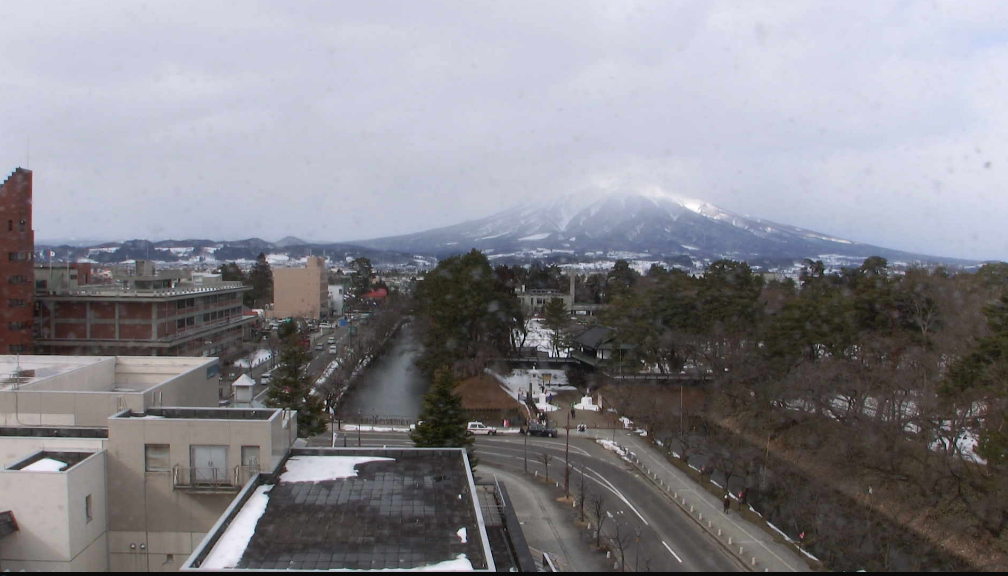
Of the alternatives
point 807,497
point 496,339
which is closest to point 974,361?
point 807,497

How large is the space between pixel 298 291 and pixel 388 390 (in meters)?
12.2

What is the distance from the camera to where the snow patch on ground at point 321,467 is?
4051mm

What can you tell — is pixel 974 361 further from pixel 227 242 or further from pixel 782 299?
pixel 227 242

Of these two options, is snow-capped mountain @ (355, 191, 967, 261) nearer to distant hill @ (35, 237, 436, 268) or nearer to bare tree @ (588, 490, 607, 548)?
distant hill @ (35, 237, 436, 268)

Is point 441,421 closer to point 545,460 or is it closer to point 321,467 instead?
point 545,460

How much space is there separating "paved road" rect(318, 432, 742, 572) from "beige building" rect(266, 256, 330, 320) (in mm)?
15996

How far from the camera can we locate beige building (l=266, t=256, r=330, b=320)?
84.4ft

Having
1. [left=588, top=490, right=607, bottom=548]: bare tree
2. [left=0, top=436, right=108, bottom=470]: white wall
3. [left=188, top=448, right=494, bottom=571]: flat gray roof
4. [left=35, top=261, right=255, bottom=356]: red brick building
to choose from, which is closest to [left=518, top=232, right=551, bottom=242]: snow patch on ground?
[left=35, top=261, right=255, bottom=356]: red brick building

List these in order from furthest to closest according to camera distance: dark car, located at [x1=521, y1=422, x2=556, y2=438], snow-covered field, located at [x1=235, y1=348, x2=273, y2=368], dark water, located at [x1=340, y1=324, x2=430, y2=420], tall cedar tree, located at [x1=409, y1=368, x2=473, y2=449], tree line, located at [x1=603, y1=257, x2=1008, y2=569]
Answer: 1. snow-covered field, located at [x1=235, y1=348, x2=273, y2=368]
2. dark water, located at [x1=340, y1=324, x2=430, y2=420]
3. dark car, located at [x1=521, y1=422, x2=556, y2=438]
4. tall cedar tree, located at [x1=409, y1=368, x2=473, y2=449]
5. tree line, located at [x1=603, y1=257, x2=1008, y2=569]

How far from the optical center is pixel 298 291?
2581 cm

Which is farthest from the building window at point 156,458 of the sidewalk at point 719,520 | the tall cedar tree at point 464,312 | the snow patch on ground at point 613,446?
the tall cedar tree at point 464,312

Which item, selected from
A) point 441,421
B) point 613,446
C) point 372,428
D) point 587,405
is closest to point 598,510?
point 441,421

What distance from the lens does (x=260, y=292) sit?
29.5 metres

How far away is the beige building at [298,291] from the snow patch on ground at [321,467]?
22.1 m
